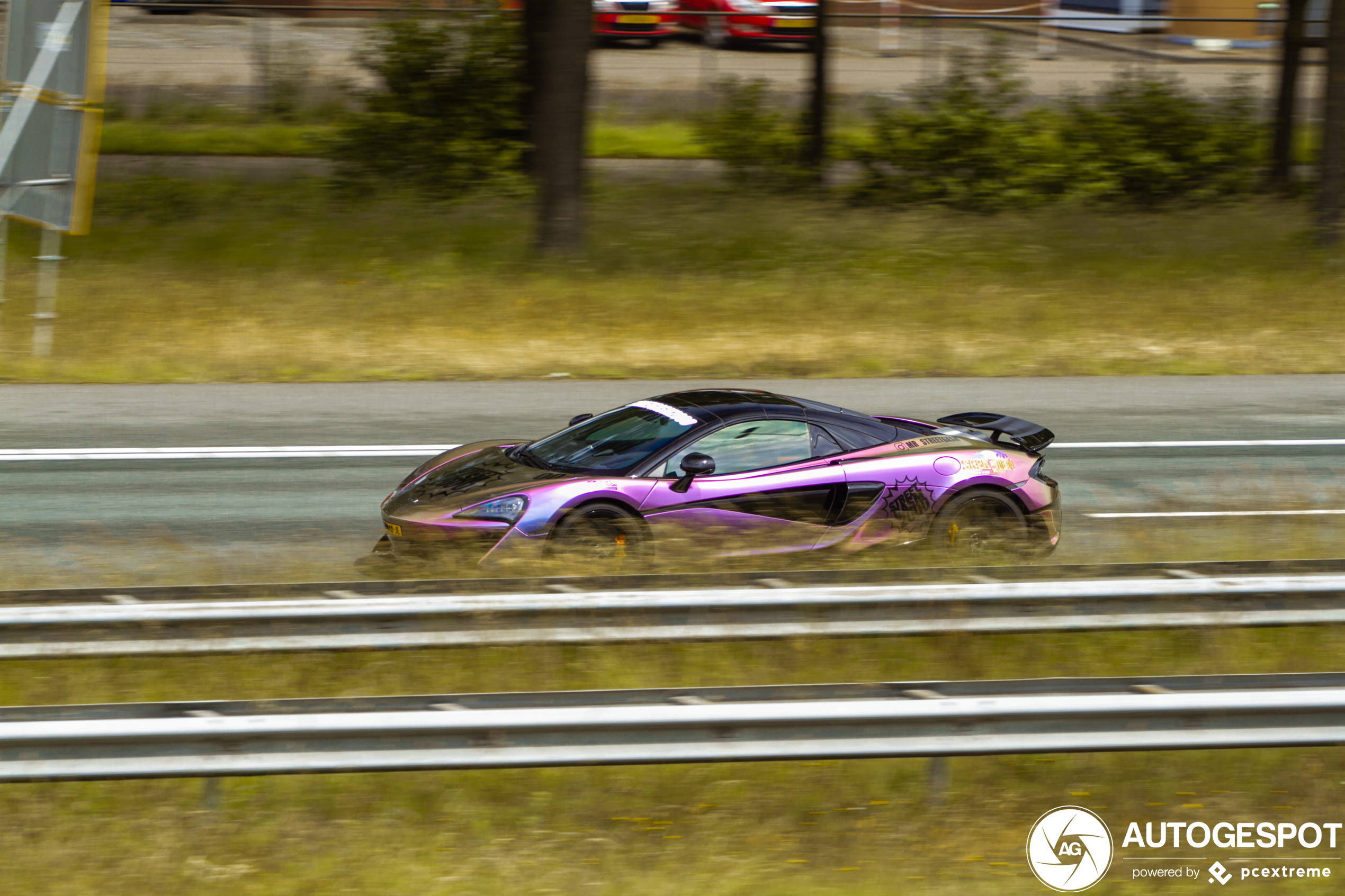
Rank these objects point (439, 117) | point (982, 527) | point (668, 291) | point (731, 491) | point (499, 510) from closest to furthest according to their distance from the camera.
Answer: point (499, 510) < point (731, 491) < point (982, 527) < point (668, 291) < point (439, 117)

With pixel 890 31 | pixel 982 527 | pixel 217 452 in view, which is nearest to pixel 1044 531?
pixel 982 527

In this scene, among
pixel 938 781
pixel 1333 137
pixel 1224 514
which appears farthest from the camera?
pixel 1333 137

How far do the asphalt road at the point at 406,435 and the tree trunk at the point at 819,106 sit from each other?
393 inches

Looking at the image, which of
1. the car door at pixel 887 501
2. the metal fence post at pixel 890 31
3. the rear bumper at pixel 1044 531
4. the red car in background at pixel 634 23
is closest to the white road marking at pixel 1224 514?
the rear bumper at pixel 1044 531

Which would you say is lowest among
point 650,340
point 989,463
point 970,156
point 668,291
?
point 650,340

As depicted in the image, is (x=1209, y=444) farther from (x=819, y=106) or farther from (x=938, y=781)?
(x=819, y=106)

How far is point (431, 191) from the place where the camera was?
2183cm

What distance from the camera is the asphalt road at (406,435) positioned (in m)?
9.50

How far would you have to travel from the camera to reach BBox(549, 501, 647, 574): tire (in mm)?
7324

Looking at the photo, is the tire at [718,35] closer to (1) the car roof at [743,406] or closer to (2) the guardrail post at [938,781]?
(1) the car roof at [743,406]

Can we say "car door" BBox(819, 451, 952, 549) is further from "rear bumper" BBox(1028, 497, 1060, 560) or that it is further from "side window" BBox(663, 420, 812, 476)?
"rear bumper" BBox(1028, 497, 1060, 560)

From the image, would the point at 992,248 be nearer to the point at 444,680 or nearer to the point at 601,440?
the point at 601,440

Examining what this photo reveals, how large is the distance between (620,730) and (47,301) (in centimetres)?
1376

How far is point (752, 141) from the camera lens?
23734mm
